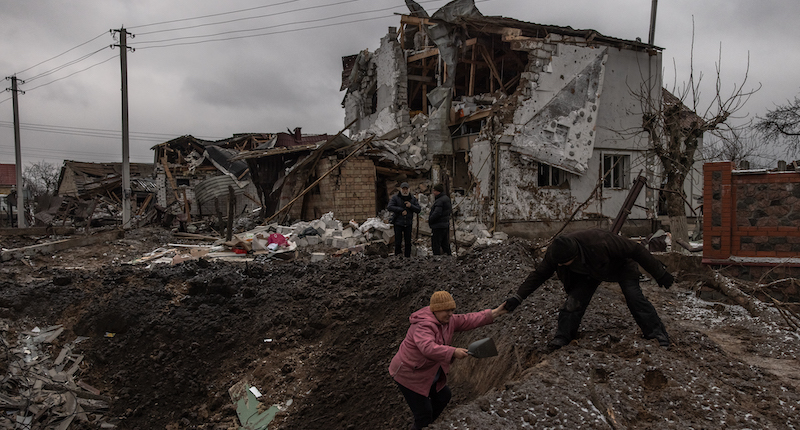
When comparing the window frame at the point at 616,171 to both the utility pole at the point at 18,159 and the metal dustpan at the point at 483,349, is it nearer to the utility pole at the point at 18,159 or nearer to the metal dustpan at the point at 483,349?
the metal dustpan at the point at 483,349

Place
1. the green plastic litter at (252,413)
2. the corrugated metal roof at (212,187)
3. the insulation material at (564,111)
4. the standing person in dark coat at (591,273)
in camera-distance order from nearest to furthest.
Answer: the standing person in dark coat at (591,273)
the green plastic litter at (252,413)
the insulation material at (564,111)
the corrugated metal roof at (212,187)

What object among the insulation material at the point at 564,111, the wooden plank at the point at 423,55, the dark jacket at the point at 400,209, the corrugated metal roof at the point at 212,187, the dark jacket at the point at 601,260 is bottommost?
the dark jacket at the point at 601,260

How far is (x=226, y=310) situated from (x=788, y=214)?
7929mm

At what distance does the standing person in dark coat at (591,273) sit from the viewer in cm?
368

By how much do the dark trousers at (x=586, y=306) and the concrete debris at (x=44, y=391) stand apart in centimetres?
484

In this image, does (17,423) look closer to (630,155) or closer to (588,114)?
(588,114)

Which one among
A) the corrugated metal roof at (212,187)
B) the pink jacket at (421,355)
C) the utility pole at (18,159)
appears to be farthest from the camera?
the utility pole at (18,159)

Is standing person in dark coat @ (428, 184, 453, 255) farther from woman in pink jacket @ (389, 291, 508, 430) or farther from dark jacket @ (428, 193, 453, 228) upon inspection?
woman in pink jacket @ (389, 291, 508, 430)

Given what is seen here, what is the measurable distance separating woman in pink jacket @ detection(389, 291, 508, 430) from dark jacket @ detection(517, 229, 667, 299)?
0.77m

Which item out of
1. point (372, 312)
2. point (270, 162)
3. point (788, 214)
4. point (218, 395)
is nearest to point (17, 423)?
point (218, 395)

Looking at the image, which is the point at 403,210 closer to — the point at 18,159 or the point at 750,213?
the point at 750,213

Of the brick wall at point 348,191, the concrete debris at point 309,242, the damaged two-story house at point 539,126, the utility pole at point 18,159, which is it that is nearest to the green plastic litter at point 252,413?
the concrete debris at point 309,242

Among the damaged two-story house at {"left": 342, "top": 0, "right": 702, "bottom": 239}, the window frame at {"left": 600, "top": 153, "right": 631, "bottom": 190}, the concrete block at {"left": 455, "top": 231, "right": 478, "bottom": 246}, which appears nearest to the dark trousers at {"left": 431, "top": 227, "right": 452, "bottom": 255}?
the concrete block at {"left": 455, "top": 231, "right": 478, "bottom": 246}

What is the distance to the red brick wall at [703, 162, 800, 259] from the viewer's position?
6.61 m
